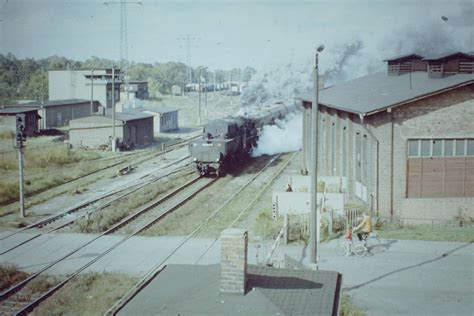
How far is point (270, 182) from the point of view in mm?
30094

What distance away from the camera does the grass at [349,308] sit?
12.1 metres

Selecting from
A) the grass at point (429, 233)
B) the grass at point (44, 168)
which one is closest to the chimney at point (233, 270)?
the grass at point (429, 233)

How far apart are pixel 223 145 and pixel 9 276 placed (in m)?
17.1

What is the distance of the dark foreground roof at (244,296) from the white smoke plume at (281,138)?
31.3 m

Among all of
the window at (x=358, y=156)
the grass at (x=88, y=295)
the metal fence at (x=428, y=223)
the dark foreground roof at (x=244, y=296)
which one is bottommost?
the grass at (x=88, y=295)

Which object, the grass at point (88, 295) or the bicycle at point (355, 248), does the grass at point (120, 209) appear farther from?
the bicycle at point (355, 248)

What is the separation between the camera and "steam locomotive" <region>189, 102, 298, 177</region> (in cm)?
3081

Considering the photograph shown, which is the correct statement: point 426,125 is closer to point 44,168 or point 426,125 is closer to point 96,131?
point 44,168

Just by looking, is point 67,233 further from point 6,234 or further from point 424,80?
point 424,80

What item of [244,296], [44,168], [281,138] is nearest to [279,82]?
[281,138]

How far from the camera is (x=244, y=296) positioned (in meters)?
8.93

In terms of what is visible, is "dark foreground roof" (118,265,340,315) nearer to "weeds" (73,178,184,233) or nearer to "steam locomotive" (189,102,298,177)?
"weeds" (73,178,184,233)

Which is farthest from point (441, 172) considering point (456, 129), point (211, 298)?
point (211, 298)

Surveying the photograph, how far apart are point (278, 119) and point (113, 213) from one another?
25.4 m
